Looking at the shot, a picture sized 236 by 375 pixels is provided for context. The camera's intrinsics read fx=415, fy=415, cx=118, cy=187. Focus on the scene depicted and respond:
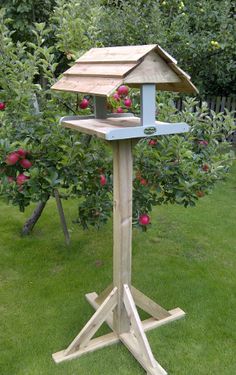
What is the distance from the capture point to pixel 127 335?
3.13 meters

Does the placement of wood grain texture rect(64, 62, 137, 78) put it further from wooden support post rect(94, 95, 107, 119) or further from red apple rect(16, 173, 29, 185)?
red apple rect(16, 173, 29, 185)

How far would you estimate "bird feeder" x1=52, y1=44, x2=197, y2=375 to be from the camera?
2.37 m

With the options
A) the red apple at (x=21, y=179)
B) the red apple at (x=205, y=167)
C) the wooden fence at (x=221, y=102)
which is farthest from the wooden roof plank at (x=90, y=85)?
the wooden fence at (x=221, y=102)

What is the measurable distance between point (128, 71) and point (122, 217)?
100 centimetres

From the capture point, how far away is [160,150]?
3354mm

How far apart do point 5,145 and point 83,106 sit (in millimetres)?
722

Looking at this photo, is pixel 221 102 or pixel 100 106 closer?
pixel 100 106

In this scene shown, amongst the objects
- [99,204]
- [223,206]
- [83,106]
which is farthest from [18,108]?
[223,206]

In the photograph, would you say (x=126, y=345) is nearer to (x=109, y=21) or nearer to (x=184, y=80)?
(x=184, y=80)

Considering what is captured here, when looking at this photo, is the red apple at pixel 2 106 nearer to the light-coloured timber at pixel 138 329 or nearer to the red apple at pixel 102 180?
the red apple at pixel 102 180

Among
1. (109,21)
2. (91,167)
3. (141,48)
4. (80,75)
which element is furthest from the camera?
(109,21)

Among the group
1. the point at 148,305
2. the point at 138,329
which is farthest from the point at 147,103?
the point at 148,305

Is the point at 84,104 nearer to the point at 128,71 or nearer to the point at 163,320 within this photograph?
the point at 128,71

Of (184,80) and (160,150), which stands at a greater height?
(184,80)
